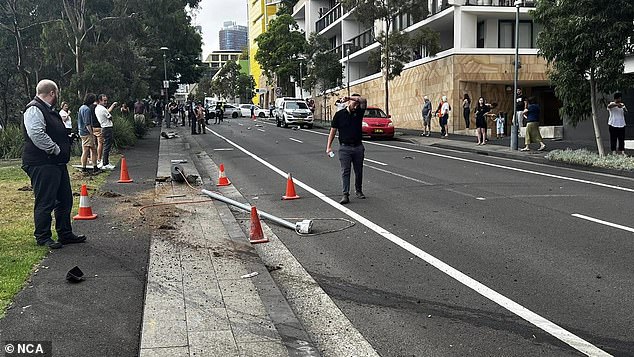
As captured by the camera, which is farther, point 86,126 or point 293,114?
point 293,114

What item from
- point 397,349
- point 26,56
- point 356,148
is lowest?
point 397,349

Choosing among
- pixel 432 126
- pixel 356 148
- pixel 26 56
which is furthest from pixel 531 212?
pixel 26 56

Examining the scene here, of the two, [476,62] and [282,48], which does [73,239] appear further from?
[282,48]

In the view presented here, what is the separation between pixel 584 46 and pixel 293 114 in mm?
27249

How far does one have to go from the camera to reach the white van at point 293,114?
4238 centimetres

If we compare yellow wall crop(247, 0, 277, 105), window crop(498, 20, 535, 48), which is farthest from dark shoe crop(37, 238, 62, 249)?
yellow wall crop(247, 0, 277, 105)

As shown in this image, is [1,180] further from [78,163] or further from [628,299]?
[628,299]

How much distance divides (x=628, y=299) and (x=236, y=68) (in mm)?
107531

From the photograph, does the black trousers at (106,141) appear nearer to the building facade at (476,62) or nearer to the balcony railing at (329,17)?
the building facade at (476,62)

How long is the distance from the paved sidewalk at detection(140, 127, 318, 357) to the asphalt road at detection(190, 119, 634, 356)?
673mm

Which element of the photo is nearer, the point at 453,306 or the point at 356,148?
the point at 453,306

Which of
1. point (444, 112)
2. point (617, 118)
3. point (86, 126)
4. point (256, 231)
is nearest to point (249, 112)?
point (444, 112)

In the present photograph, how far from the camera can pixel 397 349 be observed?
4.71 meters

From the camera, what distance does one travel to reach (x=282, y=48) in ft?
203
